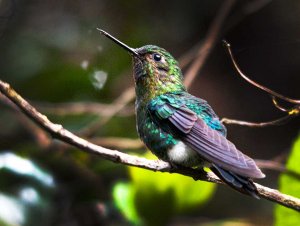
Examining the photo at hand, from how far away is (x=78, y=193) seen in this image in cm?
334

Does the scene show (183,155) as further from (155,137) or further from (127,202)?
(127,202)

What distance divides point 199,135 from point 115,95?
2072mm

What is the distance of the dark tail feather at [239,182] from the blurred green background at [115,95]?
2.87 ft

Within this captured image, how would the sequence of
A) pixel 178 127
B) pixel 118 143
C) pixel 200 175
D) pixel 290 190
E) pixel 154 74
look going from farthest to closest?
pixel 118 143 < pixel 154 74 < pixel 290 190 < pixel 178 127 < pixel 200 175

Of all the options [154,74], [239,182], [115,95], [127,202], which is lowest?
[127,202]

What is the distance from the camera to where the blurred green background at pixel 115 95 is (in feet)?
9.67

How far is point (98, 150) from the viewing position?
1671 mm

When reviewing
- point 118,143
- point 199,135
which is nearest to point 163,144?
point 199,135

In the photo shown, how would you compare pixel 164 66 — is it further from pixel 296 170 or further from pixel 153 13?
pixel 153 13

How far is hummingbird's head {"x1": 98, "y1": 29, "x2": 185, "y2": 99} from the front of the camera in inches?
107

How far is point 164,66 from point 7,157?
102cm

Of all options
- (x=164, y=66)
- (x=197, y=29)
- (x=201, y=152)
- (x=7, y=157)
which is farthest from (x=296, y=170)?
(x=197, y=29)

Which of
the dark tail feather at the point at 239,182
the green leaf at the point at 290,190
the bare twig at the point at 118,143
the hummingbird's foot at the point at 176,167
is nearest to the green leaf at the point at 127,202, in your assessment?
the bare twig at the point at 118,143

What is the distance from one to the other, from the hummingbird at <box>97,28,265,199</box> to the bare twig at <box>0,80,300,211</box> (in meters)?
0.06
